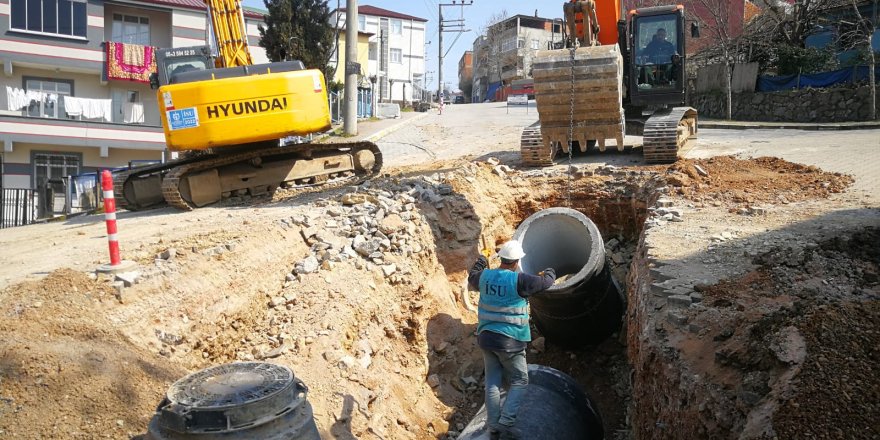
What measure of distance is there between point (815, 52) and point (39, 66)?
2746 cm

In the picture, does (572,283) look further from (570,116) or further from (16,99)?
(16,99)

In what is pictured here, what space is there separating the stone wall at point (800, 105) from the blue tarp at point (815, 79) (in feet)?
1.44

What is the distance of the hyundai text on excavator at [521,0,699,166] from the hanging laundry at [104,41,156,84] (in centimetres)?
1899

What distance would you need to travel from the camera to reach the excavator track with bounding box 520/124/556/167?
36.9 ft

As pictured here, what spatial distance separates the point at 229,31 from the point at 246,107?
1538 mm

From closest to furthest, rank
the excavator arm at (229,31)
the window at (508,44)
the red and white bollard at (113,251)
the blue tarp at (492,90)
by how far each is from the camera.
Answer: the red and white bollard at (113,251) < the excavator arm at (229,31) < the blue tarp at (492,90) < the window at (508,44)

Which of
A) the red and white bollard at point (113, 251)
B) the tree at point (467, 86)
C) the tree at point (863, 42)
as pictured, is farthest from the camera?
the tree at point (467, 86)

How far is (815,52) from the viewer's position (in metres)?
22.8

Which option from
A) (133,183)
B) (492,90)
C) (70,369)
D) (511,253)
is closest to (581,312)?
(511,253)

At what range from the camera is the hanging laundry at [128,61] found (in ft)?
81.5

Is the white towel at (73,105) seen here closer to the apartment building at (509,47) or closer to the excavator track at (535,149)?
the excavator track at (535,149)

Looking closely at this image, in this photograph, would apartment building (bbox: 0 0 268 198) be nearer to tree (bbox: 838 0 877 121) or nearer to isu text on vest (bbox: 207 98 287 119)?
isu text on vest (bbox: 207 98 287 119)

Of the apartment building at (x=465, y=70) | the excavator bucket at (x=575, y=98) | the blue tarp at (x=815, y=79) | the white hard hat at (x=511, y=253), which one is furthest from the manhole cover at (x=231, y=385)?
the apartment building at (x=465, y=70)

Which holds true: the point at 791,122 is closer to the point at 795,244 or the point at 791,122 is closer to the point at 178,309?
the point at 795,244
